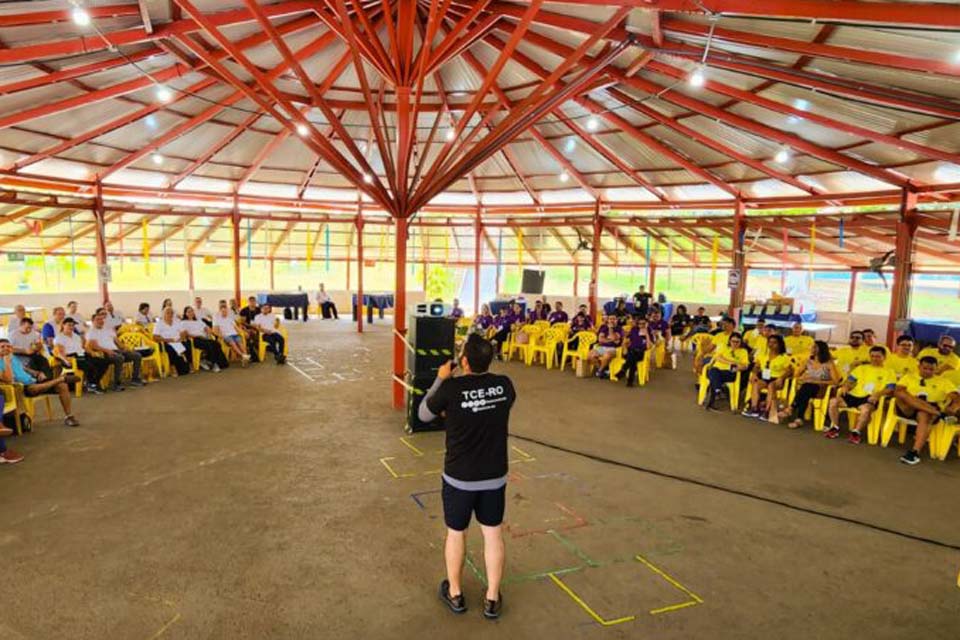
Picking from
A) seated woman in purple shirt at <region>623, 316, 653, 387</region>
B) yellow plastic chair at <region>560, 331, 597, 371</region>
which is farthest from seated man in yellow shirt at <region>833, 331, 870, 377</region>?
yellow plastic chair at <region>560, 331, 597, 371</region>

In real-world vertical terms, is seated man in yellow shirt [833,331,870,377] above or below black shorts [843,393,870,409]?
above

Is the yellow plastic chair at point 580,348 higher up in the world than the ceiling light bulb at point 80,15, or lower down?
lower down

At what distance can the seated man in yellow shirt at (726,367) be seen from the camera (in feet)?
29.7

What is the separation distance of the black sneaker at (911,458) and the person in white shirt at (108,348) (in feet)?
38.9

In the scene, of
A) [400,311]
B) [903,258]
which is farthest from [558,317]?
[903,258]

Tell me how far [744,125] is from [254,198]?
1496cm

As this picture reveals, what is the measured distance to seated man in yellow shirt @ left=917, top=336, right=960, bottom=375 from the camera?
7457 mm

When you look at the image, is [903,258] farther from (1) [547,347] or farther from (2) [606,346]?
(1) [547,347]

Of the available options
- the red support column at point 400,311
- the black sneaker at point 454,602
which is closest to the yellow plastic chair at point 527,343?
the red support column at point 400,311

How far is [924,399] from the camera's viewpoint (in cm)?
689

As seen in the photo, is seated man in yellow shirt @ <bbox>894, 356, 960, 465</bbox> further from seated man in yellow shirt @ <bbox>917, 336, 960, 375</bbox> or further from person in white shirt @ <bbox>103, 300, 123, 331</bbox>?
person in white shirt @ <bbox>103, 300, 123, 331</bbox>

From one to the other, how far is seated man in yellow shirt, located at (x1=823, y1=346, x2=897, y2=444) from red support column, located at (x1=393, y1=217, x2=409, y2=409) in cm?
630

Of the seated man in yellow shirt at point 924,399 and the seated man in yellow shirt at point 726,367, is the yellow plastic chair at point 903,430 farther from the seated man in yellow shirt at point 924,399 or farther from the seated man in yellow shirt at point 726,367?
the seated man in yellow shirt at point 726,367

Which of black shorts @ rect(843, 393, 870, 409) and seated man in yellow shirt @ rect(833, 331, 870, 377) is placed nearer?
black shorts @ rect(843, 393, 870, 409)
